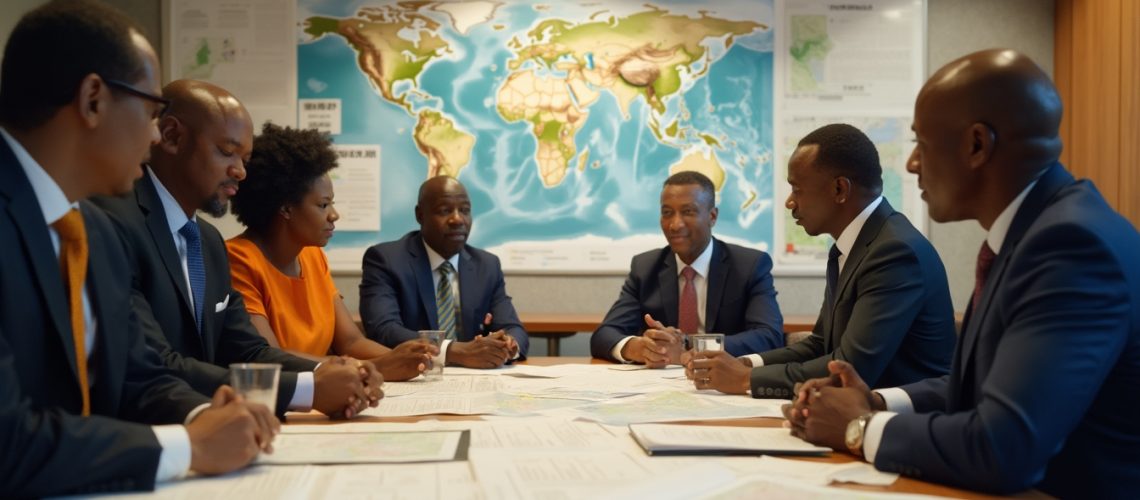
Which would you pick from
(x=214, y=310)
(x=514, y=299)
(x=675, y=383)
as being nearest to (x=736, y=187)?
(x=514, y=299)

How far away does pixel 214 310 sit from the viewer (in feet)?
7.83

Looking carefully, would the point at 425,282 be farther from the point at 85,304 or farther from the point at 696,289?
the point at 85,304

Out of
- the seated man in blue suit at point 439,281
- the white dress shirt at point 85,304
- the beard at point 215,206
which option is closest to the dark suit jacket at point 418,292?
the seated man in blue suit at point 439,281

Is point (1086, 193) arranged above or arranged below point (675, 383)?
above

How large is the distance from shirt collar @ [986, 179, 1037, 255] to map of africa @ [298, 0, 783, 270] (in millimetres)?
3866

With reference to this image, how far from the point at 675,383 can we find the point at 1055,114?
1.38 meters

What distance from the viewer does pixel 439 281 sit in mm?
4145

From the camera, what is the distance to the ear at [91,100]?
147 centimetres

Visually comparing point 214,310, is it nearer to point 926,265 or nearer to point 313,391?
point 313,391

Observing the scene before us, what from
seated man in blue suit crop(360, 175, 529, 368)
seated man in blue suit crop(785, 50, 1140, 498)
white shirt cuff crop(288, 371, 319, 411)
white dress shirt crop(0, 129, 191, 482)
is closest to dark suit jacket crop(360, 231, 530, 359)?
seated man in blue suit crop(360, 175, 529, 368)

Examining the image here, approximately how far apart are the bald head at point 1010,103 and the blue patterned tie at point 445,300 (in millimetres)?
2769

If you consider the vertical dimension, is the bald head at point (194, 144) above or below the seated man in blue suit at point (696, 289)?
above

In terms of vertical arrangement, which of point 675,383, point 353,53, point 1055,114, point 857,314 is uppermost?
point 353,53

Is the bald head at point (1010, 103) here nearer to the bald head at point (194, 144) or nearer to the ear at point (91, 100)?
the ear at point (91, 100)
